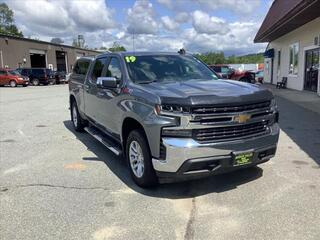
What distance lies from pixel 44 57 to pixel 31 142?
5458 cm

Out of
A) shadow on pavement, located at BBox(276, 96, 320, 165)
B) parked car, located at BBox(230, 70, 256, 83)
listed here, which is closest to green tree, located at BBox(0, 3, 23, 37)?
parked car, located at BBox(230, 70, 256, 83)

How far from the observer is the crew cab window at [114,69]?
6.31 metres

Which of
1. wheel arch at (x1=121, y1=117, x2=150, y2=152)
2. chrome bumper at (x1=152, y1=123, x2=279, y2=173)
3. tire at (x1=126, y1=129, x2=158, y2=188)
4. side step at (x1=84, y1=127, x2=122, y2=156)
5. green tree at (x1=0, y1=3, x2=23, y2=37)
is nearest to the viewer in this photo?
chrome bumper at (x1=152, y1=123, x2=279, y2=173)

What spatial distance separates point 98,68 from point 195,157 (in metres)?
3.68

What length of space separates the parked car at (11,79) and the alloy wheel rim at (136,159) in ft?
114

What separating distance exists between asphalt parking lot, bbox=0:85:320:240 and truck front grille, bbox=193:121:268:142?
789 mm

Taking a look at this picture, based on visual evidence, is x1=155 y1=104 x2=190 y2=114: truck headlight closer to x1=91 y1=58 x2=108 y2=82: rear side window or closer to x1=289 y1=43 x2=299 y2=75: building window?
x1=91 y1=58 x2=108 y2=82: rear side window

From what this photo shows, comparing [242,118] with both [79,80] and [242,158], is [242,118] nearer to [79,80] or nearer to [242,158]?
[242,158]

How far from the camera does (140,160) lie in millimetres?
5305

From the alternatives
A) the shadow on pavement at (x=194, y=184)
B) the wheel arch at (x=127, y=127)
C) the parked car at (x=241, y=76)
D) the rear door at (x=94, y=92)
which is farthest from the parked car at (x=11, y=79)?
the wheel arch at (x=127, y=127)

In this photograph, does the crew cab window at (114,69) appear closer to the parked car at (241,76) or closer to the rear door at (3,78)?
the parked car at (241,76)

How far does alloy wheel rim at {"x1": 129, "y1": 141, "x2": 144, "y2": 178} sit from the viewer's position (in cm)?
526

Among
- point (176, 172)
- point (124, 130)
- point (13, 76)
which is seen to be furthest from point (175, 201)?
point (13, 76)

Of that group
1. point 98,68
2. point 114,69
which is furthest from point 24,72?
point 114,69
